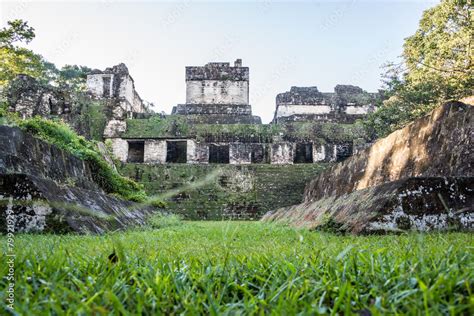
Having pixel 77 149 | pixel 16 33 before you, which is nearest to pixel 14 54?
pixel 16 33

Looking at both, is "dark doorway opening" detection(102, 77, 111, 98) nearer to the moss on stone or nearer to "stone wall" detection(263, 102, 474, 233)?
the moss on stone

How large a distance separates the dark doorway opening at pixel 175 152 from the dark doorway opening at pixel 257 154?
4.03 m

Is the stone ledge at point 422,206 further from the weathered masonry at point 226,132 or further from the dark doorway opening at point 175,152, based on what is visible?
the dark doorway opening at point 175,152

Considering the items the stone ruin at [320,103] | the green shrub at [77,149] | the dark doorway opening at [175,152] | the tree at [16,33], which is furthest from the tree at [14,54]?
the stone ruin at [320,103]

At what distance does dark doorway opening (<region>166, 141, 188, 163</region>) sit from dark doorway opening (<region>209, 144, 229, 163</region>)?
1.84 meters

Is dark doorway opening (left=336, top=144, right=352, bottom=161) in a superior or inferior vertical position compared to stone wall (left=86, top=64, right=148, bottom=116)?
inferior

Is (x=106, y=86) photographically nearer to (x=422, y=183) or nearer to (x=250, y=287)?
(x=422, y=183)

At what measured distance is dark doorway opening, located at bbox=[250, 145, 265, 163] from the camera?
762 inches

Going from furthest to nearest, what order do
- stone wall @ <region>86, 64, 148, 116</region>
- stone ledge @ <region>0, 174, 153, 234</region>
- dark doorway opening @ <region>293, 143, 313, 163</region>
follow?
stone wall @ <region>86, 64, 148, 116</region>
dark doorway opening @ <region>293, 143, 313, 163</region>
stone ledge @ <region>0, 174, 153, 234</region>

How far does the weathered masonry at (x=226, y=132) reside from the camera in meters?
19.0

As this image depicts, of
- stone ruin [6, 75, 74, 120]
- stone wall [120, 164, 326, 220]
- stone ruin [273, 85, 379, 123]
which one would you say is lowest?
stone wall [120, 164, 326, 220]

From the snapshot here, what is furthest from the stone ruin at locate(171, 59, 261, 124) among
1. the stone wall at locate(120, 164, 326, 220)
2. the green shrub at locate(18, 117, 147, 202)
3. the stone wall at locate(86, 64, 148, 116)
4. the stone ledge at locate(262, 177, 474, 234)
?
the stone ledge at locate(262, 177, 474, 234)

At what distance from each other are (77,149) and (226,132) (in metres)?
13.0

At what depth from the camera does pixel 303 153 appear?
2058cm
